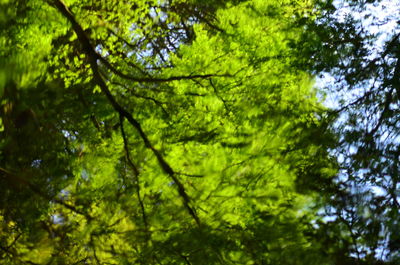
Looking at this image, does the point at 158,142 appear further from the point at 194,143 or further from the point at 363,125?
the point at 363,125

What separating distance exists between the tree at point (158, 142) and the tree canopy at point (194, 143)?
21 millimetres

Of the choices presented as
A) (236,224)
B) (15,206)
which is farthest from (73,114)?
(236,224)

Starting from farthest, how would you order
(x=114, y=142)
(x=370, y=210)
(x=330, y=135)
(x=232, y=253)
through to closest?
(x=114, y=142) → (x=330, y=135) → (x=370, y=210) → (x=232, y=253)

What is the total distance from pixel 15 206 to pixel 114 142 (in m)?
1.48

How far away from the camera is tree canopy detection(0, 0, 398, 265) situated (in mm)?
3861

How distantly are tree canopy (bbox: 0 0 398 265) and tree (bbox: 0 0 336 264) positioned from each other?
21mm

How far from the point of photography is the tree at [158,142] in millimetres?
3826

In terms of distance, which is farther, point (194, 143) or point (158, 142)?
point (194, 143)

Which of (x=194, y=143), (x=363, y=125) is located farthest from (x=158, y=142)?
(x=363, y=125)

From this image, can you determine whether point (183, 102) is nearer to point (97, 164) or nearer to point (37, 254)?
point (97, 164)

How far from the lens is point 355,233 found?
183 inches

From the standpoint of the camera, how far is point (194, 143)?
5.22 m

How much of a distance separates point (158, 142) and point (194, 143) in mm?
486

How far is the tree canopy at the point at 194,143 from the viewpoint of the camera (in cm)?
386
